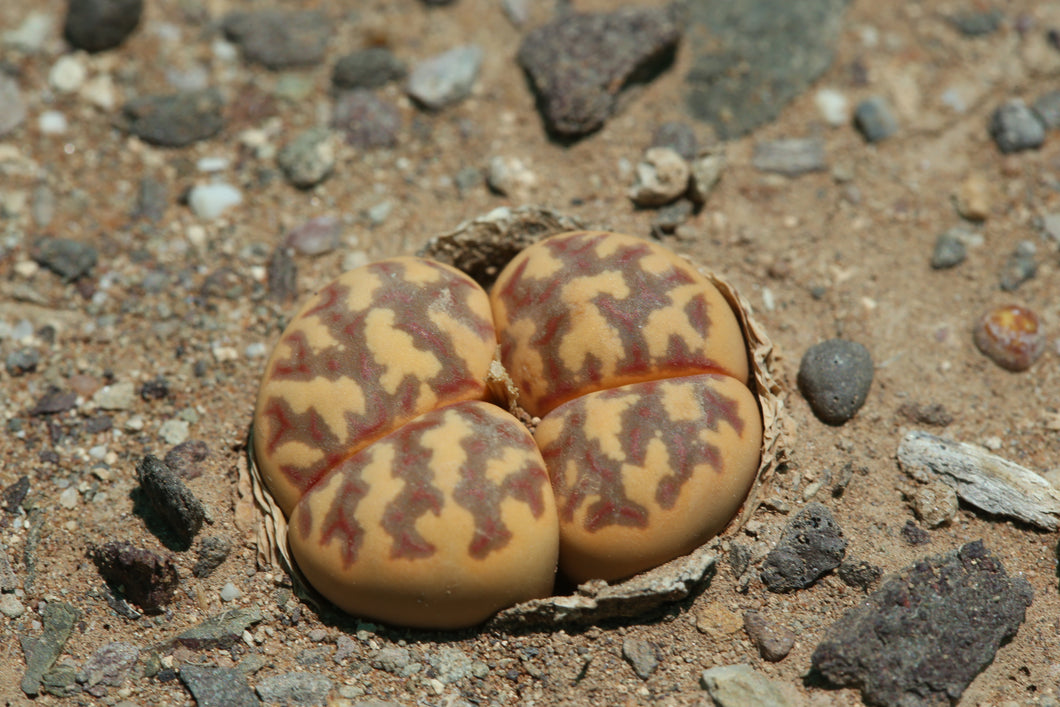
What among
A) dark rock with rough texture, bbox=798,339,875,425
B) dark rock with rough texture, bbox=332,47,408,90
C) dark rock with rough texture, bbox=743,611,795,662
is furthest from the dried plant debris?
dark rock with rough texture, bbox=332,47,408,90

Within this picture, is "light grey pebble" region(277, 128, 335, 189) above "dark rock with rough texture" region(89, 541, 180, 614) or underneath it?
above

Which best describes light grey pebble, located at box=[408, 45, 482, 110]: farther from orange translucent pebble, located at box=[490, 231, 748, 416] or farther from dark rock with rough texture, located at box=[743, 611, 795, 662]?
dark rock with rough texture, located at box=[743, 611, 795, 662]

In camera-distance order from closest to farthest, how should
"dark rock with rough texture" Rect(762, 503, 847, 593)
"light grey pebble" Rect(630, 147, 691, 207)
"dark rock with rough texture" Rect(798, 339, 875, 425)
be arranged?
"dark rock with rough texture" Rect(762, 503, 847, 593) < "dark rock with rough texture" Rect(798, 339, 875, 425) < "light grey pebble" Rect(630, 147, 691, 207)

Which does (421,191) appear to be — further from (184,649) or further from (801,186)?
(184,649)

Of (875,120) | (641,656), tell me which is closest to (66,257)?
(641,656)

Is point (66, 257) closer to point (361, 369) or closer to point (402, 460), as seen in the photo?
point (361, 369)

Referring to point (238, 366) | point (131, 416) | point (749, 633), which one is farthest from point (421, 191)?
point (749, 633)

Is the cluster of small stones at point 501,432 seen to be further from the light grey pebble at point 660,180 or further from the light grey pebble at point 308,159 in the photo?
the light grey pebble at point 308,159
